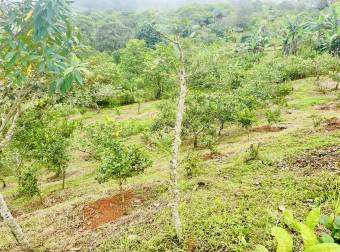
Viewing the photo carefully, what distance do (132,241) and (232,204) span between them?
282 cm

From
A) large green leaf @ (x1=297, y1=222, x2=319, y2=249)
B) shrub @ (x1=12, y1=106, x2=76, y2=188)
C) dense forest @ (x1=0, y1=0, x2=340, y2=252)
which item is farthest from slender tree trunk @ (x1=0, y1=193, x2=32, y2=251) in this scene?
shrub @ (x1=12, y1=106, x2=76, y2=188)

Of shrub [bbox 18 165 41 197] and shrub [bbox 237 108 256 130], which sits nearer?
shrub [bbox 18 165 41 197]

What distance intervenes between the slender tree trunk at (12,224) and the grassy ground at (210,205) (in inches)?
37.7

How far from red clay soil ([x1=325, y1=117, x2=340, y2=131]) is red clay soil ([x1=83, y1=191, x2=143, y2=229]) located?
11.4m

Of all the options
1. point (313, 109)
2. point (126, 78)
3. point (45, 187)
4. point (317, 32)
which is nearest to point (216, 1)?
point (317, 32)

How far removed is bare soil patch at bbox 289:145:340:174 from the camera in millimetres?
12267

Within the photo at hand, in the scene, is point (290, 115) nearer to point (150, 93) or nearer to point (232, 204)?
point (232, 204)

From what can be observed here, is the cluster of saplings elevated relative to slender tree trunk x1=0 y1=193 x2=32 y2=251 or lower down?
lower down

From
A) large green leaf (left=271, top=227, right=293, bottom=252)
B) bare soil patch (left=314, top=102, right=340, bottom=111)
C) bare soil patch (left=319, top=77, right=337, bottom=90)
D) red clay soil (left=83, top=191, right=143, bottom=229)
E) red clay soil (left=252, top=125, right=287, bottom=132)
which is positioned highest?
large green leaf (left=271, top=227, right=293, bottom=252)

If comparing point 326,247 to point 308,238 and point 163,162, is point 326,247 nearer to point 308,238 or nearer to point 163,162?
point 308,238

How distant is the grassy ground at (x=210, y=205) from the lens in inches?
318

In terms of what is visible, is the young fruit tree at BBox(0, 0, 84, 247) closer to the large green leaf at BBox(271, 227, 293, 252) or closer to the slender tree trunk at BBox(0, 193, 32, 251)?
the large green leaf at BBox(271, 227, 293, 252)

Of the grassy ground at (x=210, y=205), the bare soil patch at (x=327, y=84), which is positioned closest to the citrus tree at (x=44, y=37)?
the grassy ground at (x=210, y=205)

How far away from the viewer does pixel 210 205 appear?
995 cm
